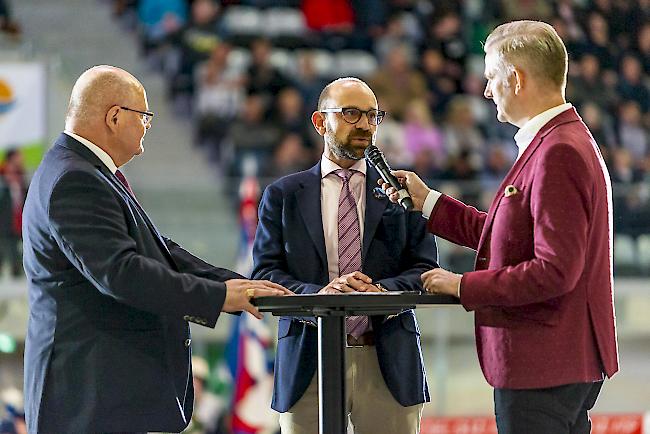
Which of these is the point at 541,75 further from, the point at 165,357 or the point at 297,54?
the point at 297,54

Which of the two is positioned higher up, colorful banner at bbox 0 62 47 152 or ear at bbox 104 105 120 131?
colorful banner at bbox 0 62 47 152

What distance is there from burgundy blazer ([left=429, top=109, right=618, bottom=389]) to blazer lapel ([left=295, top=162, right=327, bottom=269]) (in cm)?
74

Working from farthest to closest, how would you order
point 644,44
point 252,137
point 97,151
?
point 644,44, point 252,137, point 97,151

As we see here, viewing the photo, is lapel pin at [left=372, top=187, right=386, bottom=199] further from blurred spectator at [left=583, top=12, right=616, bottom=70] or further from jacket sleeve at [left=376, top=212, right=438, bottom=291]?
blurred spectator at [left=583, top=12, right=616, bottom=70]

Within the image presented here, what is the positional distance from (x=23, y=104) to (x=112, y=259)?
5400 mm

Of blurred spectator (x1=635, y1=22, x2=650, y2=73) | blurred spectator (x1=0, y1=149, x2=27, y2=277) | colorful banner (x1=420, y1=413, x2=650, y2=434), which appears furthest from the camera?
blurred spectator (x1=635, y1=22, x2=650, y2=73)

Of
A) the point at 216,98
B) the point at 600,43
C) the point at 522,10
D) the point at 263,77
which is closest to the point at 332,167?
the point at 216,98

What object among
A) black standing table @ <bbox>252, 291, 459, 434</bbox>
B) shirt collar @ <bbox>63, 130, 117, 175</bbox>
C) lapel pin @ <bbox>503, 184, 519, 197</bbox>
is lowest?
black standing table @ <bbox>252, 291, 459, 434</bbox>

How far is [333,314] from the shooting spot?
2900 millimetres

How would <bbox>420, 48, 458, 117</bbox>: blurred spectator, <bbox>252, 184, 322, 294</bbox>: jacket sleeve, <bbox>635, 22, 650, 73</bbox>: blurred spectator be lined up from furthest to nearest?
<bbox>635, 22, 650, 73</bbox>: blurred spectator
<bbox>420, 48, 458, 117</bbox>: blurred spectator
<bbox>252, 184, 322, 294</bbox>: jacket sleeve

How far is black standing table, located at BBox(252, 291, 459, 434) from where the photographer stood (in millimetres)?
2766

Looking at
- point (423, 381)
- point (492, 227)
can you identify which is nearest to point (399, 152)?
point (423, 381)

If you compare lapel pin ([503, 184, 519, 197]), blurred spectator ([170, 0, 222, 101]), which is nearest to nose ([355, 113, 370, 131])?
lapel pin ([503, 184, 519, 197])

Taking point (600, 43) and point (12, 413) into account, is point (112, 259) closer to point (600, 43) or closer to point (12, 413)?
point (12, 413)
